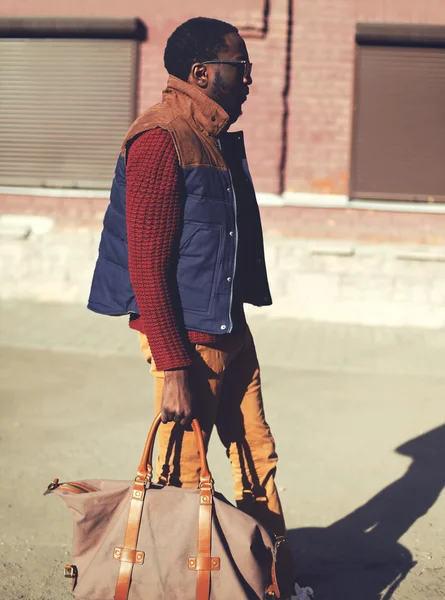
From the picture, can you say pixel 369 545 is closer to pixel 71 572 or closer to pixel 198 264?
pixel 71 572

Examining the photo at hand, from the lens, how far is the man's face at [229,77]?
107 inches

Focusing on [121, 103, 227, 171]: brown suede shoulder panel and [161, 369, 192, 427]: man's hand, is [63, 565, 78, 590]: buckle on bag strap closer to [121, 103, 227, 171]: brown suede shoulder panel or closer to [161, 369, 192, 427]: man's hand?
[161, 369, 192, 427]: man's hand

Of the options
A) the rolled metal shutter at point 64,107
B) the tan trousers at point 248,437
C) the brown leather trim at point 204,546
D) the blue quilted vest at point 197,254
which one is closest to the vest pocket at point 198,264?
the blue quilted vest at point 197,254

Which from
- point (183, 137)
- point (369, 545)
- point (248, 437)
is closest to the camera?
point (183, 137)

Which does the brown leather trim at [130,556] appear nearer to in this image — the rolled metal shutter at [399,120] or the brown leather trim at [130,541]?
the brown leather trim at [130,541]

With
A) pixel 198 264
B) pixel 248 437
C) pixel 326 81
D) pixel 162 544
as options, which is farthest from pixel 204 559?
pixel 326 81

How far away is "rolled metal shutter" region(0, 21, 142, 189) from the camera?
9.80m

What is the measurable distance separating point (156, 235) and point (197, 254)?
0.16 m

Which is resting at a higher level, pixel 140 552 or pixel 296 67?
pixel 296 67

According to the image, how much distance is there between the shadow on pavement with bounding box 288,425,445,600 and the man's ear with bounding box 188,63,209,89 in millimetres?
1971

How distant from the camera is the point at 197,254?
266 centimetres

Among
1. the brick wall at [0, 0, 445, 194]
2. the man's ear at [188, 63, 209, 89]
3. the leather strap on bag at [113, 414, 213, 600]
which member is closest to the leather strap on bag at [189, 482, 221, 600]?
the leather strap on bag at [113, 414, 213, 600]

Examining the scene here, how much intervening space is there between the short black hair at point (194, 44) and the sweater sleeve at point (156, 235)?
0.98ft

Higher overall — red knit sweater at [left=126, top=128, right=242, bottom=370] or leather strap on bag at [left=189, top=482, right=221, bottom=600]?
red knit sweater at [left=126, top=128, right=242, bottom=370]
